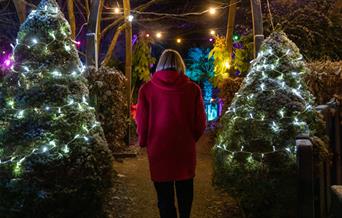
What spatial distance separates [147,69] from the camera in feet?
47.6

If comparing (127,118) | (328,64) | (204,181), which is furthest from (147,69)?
(328,64)

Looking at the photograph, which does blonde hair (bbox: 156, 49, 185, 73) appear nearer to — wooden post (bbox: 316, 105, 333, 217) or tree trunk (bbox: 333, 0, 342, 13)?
wooden post (bbox: 316, 105, 333, 217)

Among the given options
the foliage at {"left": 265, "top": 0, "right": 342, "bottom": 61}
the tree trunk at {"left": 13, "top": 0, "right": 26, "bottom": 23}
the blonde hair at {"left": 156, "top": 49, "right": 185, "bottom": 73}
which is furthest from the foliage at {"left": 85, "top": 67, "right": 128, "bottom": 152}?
the foliage at {"left": 265, "top": 0, "right": 342, "bottom": 61}

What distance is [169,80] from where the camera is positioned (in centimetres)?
424

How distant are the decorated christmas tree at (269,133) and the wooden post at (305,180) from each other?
3.38 ft

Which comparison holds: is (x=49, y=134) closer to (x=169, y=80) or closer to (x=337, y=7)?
(x=169, y=80)

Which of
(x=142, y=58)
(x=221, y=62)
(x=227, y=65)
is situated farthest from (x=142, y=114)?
(x=142, y=58)

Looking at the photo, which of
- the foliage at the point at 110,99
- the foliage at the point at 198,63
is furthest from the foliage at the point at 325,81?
the foliage at the point at 198,63

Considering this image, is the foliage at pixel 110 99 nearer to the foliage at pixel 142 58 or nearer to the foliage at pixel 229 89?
the foliage at pixel 229 89

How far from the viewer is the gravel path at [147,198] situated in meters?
5.84

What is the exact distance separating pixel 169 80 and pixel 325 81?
306 cm

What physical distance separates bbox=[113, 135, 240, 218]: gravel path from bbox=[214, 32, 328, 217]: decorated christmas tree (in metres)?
0.79

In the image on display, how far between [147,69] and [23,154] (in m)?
10.0

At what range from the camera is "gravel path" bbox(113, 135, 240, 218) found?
5.84m
